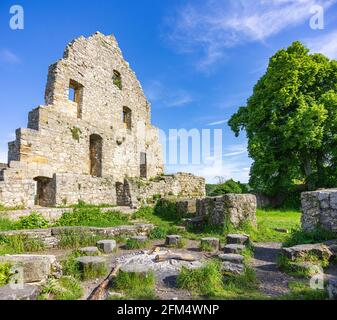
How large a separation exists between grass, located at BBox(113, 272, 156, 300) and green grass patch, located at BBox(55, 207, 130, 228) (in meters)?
5.75

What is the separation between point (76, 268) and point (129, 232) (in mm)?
4302

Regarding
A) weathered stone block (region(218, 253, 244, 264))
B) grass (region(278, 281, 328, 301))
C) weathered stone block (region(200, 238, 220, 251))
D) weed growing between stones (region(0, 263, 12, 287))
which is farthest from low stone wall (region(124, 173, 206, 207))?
grass (region(278, 281, 328, 301))

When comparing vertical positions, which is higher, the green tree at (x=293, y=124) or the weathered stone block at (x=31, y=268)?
the green tree at (x=293, y=124)

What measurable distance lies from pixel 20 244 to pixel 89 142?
8.16 meters

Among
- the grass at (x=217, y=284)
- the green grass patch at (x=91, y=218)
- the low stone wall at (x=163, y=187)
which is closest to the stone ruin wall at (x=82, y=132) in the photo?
the low stone wall at (x=163, y=187)

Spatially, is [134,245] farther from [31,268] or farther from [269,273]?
[269,273]

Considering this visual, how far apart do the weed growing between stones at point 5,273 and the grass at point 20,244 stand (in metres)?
2.71

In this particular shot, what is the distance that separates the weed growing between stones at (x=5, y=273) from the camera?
437cm

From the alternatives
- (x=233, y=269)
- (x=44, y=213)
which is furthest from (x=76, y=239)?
(x=233, y=269)

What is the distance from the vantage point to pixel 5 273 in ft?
15.0

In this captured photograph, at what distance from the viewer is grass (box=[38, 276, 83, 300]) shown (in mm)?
4188

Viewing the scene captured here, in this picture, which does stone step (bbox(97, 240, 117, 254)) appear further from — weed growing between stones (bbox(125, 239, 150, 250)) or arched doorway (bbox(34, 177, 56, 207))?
arched doorway (bbox(34, 177, 56, 207))

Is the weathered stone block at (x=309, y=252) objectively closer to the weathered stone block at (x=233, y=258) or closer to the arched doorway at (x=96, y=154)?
the weathered stone block at (x=233, y=258)
